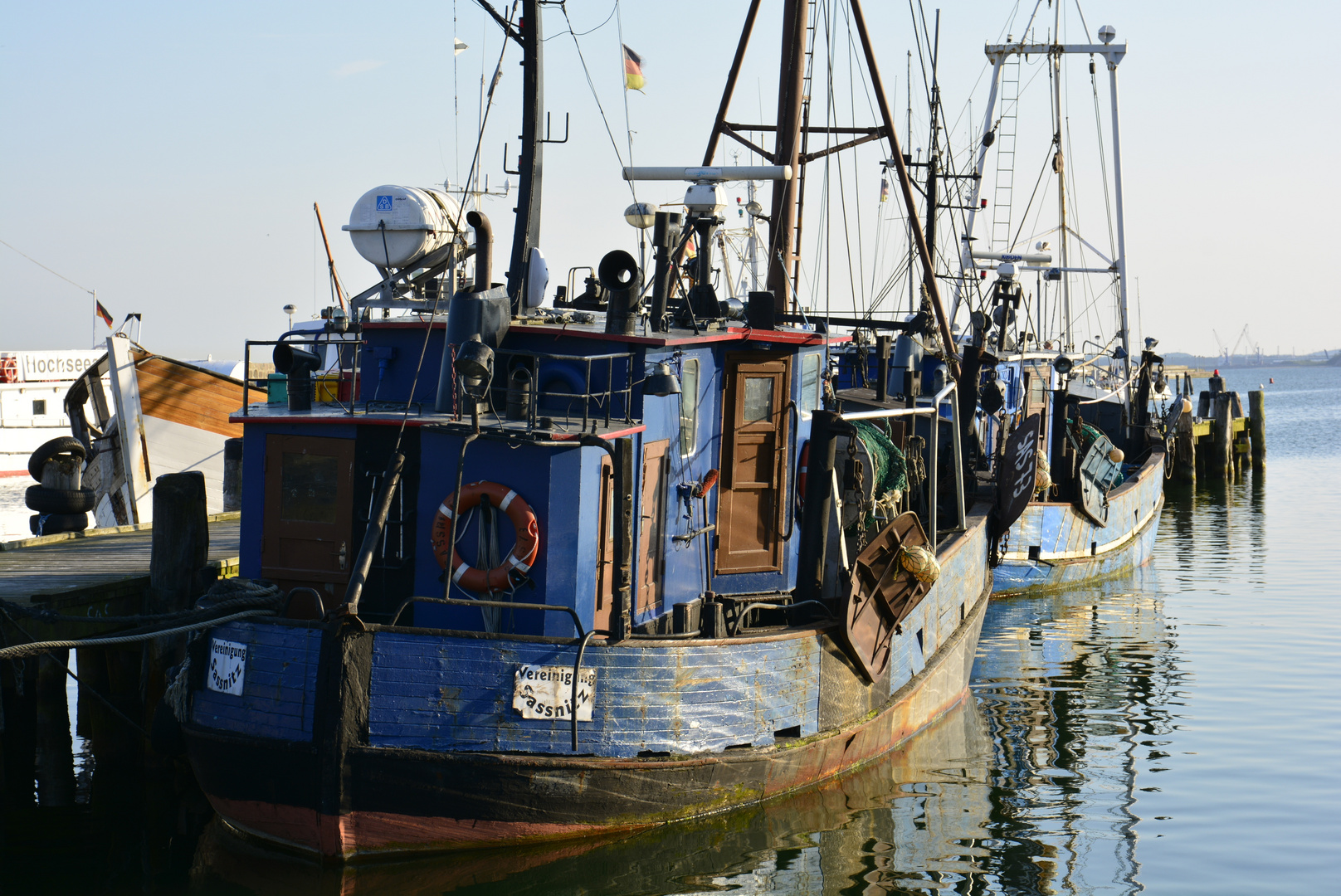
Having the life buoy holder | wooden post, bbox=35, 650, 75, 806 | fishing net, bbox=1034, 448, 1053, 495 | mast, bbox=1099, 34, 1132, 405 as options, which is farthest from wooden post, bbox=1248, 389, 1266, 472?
wooden post, bbox=35, 650, 75, 806

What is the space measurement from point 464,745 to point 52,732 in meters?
5.53

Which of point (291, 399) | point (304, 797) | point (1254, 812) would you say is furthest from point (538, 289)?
point (1254, 812)

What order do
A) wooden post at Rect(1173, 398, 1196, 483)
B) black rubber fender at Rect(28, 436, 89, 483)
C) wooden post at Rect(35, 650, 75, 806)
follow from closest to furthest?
wooden post at Rect(35, 650, 75, 806) < black rubber fender at Rect(28, 436, 89, 483) < wooden post at Rect(1173, 398, 1196, 483)

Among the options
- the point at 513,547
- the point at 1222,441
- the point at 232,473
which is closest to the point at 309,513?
the point at 513,547

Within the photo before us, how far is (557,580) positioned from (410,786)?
1892 millimetres

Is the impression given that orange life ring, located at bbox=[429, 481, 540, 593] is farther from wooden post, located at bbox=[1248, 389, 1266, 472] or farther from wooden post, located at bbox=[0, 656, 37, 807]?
wooden post, located at bbox=[1248, 389, 1266, 472]

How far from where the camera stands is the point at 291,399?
33.7 ft

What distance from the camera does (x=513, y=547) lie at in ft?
30.7

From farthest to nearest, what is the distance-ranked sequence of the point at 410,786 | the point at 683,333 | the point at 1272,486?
the point at 1272,486, the point at 683,333, the point at 410,786

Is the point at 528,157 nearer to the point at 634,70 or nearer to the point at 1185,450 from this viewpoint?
the point at 634,70

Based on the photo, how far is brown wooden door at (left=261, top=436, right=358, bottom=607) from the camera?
32.1 feet

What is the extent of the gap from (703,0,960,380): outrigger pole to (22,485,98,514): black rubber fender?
11.2 m

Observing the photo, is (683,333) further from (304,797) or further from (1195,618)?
(1195,618)

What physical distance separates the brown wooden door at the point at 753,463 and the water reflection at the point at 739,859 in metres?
2.36
